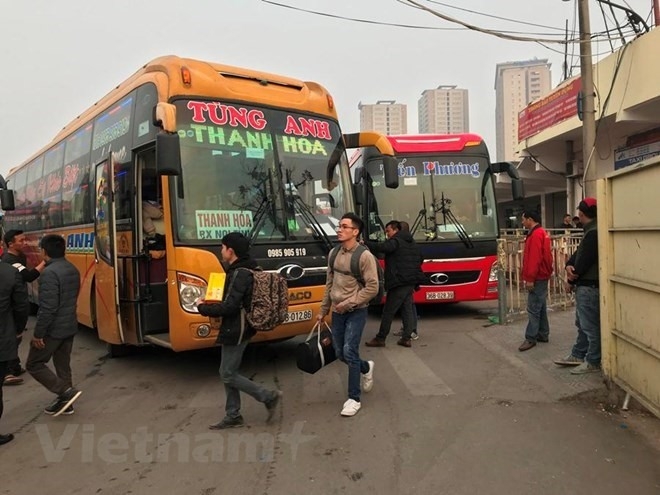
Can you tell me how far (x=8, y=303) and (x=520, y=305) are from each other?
787cm

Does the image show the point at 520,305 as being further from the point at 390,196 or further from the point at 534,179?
the point at 534,179

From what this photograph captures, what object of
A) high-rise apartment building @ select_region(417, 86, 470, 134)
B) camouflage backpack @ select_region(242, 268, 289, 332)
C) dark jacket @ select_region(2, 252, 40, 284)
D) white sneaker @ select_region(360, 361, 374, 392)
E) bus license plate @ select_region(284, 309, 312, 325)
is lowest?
white sneaker @ select_region(360, 361, 374, 392)

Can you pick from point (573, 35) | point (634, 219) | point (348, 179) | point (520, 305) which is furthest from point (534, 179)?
point (634, 219)

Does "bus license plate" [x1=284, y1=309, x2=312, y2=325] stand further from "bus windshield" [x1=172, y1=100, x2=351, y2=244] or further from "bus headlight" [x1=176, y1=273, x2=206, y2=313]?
"bus headlight" [x1=176, y1=273, x2=206, y2=313]

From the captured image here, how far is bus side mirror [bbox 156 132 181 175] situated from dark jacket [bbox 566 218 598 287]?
4.12 meters

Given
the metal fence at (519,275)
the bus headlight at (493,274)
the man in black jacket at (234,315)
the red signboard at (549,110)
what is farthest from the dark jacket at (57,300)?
the red signboard at (549,110)

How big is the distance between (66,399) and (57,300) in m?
0.95

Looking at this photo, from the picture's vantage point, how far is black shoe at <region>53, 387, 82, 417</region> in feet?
16.1

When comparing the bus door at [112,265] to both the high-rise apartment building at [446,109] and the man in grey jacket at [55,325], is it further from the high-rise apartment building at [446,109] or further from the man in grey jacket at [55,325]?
the high-rise apartment building at [446,109]

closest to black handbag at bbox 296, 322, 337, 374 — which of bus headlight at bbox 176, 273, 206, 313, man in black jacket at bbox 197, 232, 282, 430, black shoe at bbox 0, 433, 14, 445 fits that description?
man in black jacket at bbox 197, 232, 282, 430

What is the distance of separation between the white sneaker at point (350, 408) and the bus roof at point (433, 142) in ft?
19.5

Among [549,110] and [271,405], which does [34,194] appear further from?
[549,110]

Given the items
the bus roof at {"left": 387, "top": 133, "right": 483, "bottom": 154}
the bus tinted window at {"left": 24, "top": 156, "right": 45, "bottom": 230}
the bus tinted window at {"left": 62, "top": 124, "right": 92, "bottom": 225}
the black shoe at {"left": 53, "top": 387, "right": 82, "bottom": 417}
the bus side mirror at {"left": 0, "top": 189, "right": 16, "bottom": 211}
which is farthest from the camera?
the bus side mirror at {"left": 0, "top": 189, "right": 16, "bottom": 211}

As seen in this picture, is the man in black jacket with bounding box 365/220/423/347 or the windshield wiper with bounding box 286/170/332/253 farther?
the man in black jacket with bounding box 365/220/423/347
